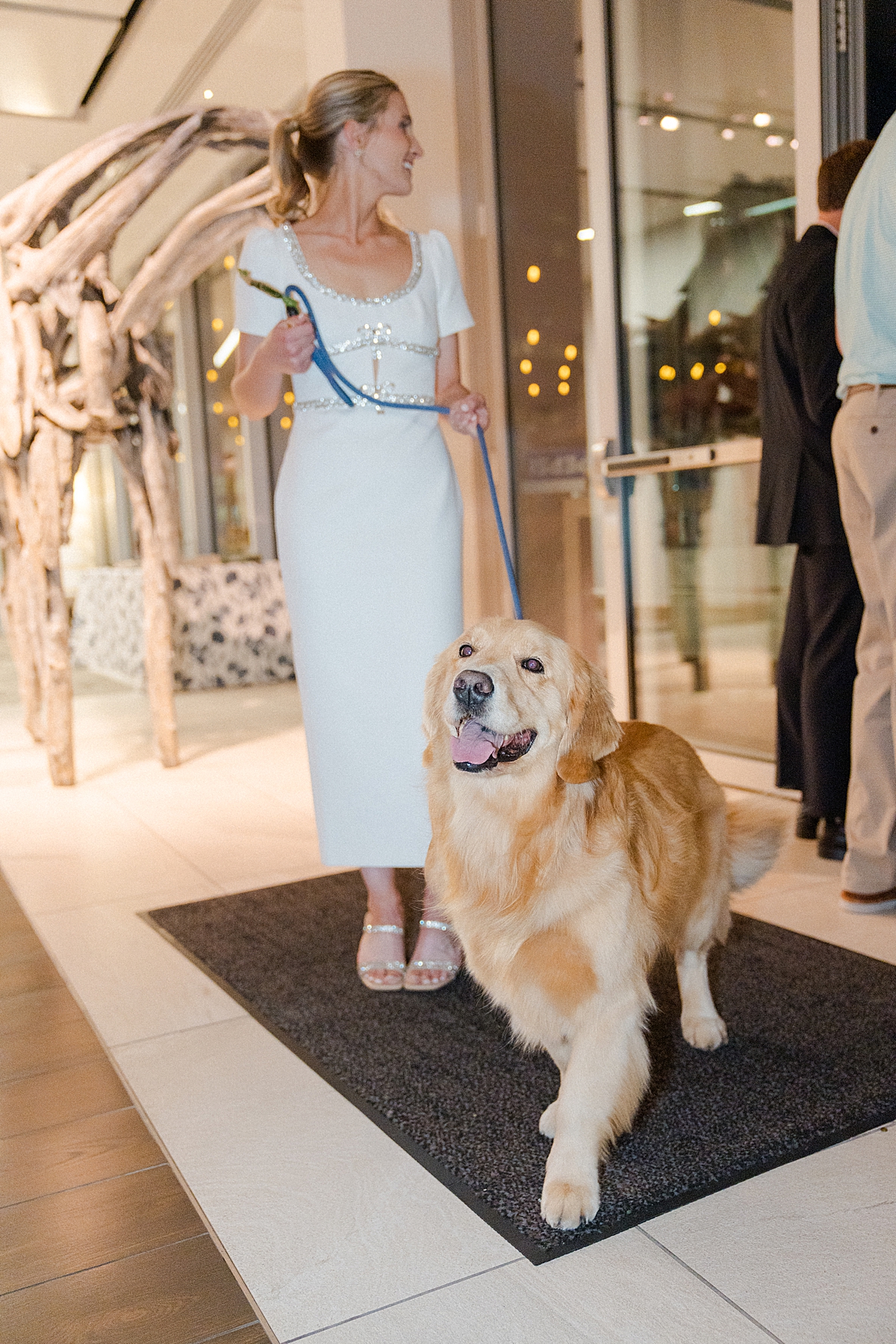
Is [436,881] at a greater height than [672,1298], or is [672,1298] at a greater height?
[436,881]

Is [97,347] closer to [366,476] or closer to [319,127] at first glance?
[319,127]

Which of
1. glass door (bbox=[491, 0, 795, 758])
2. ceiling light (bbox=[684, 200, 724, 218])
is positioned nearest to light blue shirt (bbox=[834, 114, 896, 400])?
glass door (bbox=[491, 0, 795, 758])

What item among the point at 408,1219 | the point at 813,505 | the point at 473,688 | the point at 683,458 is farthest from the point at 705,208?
the point at 408,1219

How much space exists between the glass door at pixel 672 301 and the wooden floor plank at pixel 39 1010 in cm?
235

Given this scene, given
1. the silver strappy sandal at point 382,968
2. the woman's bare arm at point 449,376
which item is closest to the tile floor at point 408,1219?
the silver strappy sandal at point 382,968

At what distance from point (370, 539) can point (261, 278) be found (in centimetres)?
53

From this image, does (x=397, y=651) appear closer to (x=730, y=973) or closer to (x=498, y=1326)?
(x=730, y=973)

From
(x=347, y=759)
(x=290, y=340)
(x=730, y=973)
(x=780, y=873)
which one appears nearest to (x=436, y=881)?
→ (x=347, y=759)

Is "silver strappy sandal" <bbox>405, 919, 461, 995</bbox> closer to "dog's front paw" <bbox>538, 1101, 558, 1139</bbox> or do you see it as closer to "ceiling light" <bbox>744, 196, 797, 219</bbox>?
"dog's front paw" <bbox>538, 1101, 558, 1139</bbox>

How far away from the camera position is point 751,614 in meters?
3.75

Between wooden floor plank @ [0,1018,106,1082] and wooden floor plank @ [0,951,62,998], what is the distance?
0.21m

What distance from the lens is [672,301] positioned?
375 centimetres

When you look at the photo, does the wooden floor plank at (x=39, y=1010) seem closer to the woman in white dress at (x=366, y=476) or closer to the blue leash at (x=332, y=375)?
the woman in white dress at (x=366, y=476)

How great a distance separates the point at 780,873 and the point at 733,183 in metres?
2.22
